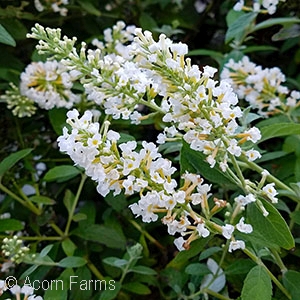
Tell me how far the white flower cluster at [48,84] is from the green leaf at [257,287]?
470 millimetres

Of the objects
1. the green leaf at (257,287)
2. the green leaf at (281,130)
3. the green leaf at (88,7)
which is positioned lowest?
the green leaf at (257,287)

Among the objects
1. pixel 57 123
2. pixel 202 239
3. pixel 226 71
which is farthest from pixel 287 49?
pixel 202 239

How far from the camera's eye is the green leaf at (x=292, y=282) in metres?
0.66

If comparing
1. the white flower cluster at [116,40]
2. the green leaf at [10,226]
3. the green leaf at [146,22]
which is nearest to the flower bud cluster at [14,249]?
the green leaf at [10,226]

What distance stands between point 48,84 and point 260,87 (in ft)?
1.22

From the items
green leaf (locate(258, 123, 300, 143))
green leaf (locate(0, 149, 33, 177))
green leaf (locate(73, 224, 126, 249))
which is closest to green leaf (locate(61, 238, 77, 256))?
green leaf (locate(73, 224, 126, 249))

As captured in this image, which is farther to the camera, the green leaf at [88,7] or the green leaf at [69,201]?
the green leaf at [88,7]

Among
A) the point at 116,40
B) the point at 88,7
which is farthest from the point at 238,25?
the point at 88,7

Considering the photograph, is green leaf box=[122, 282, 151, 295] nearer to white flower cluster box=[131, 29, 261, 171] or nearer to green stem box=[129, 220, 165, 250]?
green stem box=[129, 220, 165, 250]

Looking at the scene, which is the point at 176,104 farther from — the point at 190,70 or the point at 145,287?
the point at 145,287

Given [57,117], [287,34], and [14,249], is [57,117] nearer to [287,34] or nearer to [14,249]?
[14,249]

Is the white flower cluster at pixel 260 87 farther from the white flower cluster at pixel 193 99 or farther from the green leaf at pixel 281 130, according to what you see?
the white flower cluster at pixel 193 99

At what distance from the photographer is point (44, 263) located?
2.51ft

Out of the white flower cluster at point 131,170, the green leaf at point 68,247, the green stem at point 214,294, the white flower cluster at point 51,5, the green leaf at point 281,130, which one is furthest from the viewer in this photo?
the white flower cluster at point 51,5
